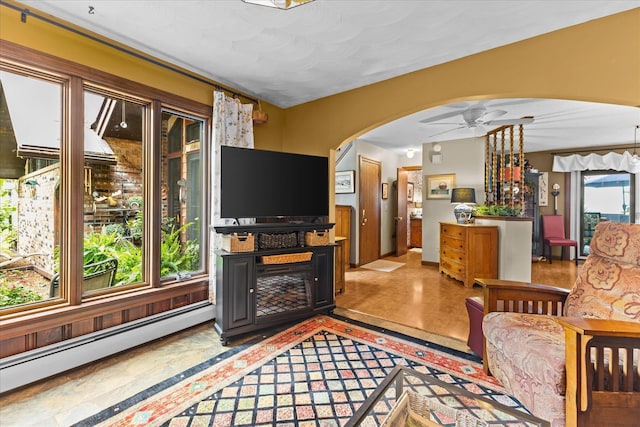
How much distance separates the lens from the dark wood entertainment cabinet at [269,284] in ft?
8.14

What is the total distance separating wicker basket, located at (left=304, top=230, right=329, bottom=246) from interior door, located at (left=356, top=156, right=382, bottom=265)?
8.10ft

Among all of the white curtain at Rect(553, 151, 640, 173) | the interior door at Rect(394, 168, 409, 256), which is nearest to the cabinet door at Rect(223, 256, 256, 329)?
the interior door at Rect(394, 168, 409, 256)

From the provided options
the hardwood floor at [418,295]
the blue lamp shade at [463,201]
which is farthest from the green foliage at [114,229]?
the blue lamp shade at [463,201]

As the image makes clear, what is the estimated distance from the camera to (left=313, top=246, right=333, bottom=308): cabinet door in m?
2.96

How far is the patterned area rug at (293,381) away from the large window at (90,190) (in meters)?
1.06

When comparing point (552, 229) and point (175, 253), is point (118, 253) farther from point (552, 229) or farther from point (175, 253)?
point (552, 229)

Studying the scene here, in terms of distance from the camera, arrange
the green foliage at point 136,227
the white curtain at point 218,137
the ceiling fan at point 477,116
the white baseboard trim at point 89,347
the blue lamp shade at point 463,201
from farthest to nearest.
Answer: the blue lamp shade at point 463,201, the ceiling fan at point 477,116, the white curtain at point 218,137, the green foliage at point 136,227, the white baseboard trim at point 89,347

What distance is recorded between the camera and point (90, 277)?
229 cm

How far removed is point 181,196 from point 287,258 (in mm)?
1258

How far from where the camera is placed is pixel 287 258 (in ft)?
8.95

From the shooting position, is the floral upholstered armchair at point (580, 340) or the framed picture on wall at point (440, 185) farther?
the framed picture on wall at point (440, 185)

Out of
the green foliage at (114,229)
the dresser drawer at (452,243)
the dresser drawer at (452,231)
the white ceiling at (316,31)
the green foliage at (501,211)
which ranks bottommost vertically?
the dresser drawer at (452,243)

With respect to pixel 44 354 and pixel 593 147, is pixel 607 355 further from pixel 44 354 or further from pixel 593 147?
pixel 593 147

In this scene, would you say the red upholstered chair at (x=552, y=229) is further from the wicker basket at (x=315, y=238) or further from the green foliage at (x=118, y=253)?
the green foliage at (x=118, y=253)
